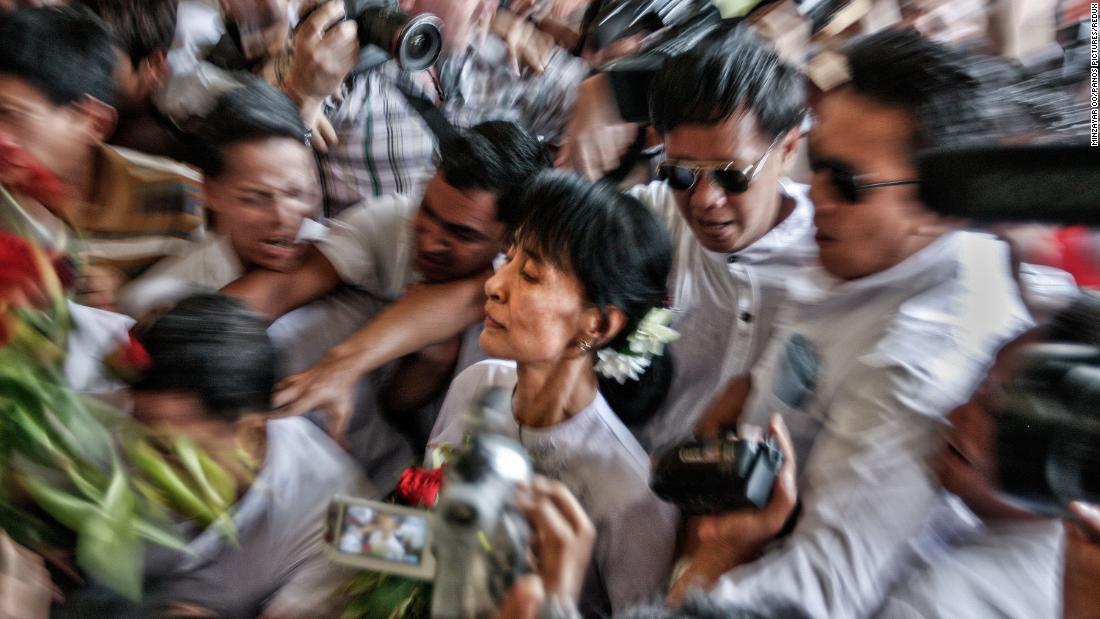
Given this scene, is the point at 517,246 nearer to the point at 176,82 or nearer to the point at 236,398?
the point at 236,398

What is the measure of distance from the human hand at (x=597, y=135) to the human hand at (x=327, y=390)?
1.98 ft

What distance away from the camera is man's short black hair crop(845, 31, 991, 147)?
1.15m

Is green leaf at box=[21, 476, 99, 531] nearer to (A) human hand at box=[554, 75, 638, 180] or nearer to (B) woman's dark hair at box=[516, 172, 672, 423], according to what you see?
(B) woman's dark hair at box=[516, 172, 672, 423]

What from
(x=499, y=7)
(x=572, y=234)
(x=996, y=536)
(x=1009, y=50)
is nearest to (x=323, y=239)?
(x=572, y=234)

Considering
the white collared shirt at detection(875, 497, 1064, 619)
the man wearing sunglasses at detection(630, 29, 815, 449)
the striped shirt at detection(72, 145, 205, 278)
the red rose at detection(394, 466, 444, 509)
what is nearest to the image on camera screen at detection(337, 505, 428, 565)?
the red rose at detection(394, 466, 444, 509)

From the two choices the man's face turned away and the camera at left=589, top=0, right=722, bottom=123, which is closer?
the man's face turned away

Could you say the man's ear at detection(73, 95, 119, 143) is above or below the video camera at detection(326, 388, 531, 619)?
above

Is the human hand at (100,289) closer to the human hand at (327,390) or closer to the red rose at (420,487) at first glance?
the human hand at (327,390)

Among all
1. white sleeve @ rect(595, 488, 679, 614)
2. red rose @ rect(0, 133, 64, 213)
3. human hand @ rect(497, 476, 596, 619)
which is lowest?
white sleeve @ rect(595, 488, 679, 614)

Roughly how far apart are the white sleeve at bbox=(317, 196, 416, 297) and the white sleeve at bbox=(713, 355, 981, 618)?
3.15 ft

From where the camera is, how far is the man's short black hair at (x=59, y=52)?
5.82 feet

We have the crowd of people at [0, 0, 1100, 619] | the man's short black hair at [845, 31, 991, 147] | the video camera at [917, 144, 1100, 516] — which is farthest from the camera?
the man's short black hair at [845, 31, 991, 147]

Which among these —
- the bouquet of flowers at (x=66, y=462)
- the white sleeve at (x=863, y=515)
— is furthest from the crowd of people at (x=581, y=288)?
the bouquet of flowers at (x=66, y=462)

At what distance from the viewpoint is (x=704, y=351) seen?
1479mm
